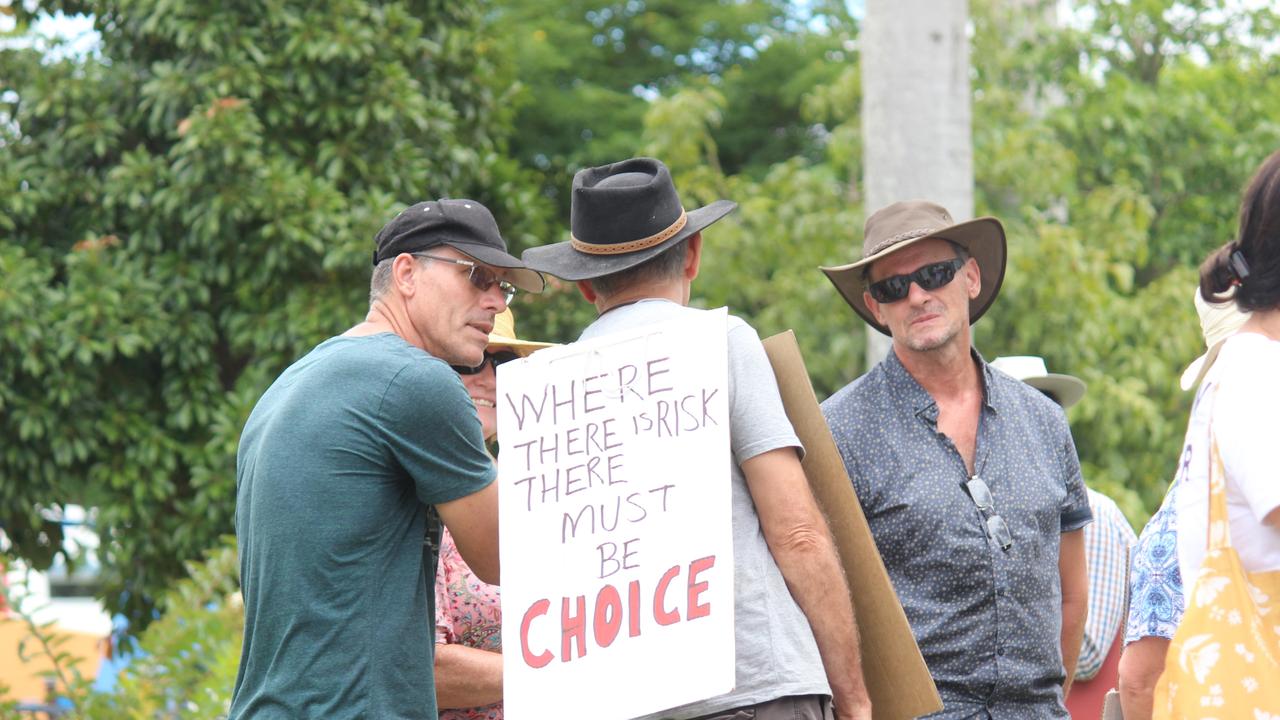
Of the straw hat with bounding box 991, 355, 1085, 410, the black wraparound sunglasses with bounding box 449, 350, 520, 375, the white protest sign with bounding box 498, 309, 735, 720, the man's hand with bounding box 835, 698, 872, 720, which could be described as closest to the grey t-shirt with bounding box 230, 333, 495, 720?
the white protest sign with bounding box 498, 309, 735, 720

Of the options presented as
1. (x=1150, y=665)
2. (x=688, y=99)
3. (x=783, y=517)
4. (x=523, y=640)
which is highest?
(x=688, y=99)

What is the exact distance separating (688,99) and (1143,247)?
2727 mm

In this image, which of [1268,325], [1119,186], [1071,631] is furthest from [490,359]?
[1119,186]

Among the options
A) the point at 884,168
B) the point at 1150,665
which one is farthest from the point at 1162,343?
the point at 1150,665

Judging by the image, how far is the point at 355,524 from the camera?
9.38ft

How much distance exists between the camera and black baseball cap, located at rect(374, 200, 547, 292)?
10.4 feet

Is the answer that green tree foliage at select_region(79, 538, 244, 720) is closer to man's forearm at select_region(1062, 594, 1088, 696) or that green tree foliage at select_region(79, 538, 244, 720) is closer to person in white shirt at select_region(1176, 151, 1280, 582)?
man's forearm at select_region(1062, 594, 1088, 696)

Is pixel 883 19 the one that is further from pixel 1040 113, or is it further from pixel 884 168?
pixel 1040 113

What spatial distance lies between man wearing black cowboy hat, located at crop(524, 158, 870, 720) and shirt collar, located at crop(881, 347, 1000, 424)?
879mm

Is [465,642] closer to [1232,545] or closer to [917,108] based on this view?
[1232,545]

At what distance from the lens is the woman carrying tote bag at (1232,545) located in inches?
98.5

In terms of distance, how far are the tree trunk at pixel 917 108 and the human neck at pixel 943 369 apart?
3321 mm

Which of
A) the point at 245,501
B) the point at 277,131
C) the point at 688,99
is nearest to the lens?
the point at 245,501

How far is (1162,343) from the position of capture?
8.03 m
